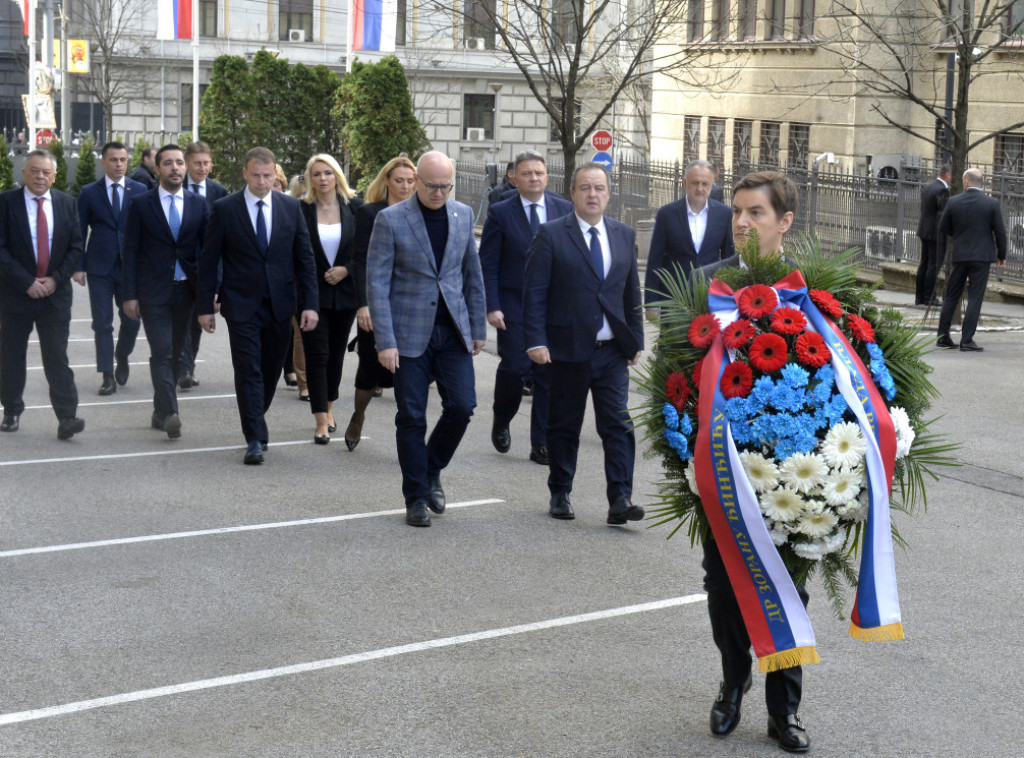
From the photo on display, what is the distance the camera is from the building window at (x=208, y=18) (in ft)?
178

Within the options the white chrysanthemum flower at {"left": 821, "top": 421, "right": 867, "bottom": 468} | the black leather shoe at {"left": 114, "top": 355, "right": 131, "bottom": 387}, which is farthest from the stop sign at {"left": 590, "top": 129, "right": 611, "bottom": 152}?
the white chrysanthemum flower at {"left": 821, "top": 421, "right": 867, "bottom": 468}

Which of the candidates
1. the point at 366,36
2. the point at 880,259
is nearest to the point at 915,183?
the point at 880,259

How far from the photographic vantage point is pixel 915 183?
22.9 m

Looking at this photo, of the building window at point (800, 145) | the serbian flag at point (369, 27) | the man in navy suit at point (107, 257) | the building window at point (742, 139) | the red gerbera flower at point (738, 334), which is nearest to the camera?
the red gerbera flower at point (738, 334)

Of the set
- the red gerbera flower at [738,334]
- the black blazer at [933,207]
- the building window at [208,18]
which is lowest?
the red gerbera flower at [738,334]

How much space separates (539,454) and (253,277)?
2295 millimetres

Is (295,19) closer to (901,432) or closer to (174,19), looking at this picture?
(174,19)

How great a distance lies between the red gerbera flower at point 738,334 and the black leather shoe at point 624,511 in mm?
3455

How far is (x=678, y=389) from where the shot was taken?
4852 mm

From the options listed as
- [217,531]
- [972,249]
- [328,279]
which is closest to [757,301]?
[217,531]

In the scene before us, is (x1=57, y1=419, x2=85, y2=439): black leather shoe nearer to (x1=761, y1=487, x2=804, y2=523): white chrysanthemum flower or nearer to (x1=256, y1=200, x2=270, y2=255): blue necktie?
(x1=256, y1=200, x2=270, y2=255): blue necktie

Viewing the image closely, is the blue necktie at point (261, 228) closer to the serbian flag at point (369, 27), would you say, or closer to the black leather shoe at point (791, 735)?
the black leather shoe at point (791, 735)

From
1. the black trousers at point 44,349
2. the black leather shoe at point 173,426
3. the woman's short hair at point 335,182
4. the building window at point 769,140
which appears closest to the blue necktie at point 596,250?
the woman's short hair at point 335,182

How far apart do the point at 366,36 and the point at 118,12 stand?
26.8m
